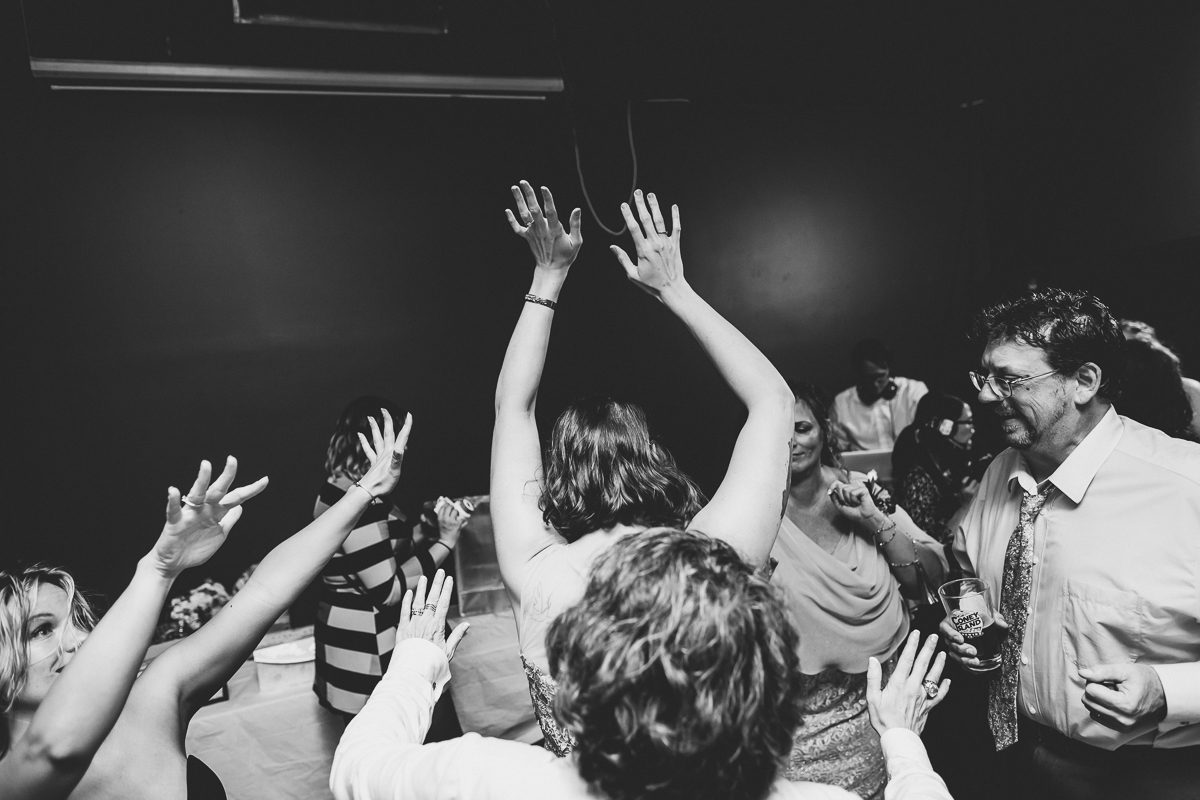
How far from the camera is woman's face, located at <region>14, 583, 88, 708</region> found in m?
1.10

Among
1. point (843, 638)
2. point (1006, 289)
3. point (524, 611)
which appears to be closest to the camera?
point (524, 611)

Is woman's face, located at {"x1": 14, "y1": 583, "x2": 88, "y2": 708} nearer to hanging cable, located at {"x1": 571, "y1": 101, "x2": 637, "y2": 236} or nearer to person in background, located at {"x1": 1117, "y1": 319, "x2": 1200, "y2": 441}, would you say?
person in background, located at {"x1": 1117, "y1": 319, "x2": 1200, "y2": 441}

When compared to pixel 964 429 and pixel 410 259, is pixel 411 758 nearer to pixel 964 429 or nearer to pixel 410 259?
pixel 964 429

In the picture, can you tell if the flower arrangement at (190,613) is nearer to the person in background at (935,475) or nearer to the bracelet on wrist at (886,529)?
the bracelet on wrist at (886,529)

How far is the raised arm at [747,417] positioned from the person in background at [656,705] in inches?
8.6

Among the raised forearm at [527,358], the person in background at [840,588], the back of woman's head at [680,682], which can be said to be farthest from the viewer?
the person in background at [840,588]

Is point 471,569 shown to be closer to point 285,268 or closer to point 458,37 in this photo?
point 285,268

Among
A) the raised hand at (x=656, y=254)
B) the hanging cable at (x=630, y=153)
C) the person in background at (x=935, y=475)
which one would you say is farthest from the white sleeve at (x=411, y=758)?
the hanging cable at (x=630, y=153)

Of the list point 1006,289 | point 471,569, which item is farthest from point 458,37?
Result: point 1006,289

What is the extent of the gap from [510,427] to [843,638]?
1042 mm

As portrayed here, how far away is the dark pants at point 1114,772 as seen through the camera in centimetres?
136

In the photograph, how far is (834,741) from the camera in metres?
1.66

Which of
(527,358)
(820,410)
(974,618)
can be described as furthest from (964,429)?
(527,358)

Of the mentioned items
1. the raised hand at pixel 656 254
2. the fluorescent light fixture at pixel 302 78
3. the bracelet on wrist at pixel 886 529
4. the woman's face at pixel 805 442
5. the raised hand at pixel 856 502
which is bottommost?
the bracelet on wrist at pixel 886 529
